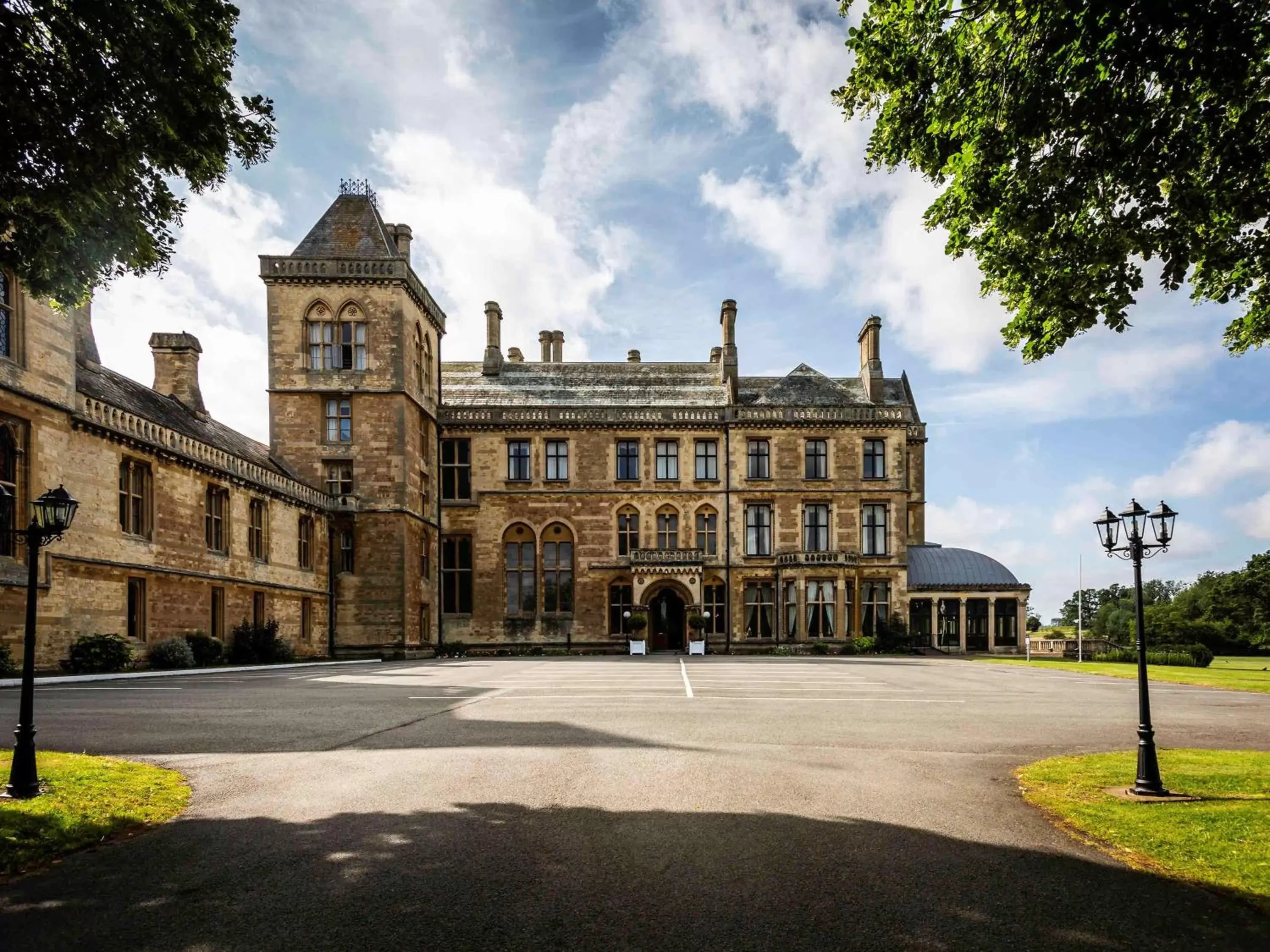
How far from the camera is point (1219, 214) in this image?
859 cm

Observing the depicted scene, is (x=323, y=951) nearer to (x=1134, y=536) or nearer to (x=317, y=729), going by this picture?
(x=317, y=729)

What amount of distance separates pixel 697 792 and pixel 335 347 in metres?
32.0

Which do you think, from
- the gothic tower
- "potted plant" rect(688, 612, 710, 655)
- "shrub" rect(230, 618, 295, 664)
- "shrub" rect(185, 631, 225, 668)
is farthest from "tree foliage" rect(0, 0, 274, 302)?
"potted plant" rect(688, 612, 710, 655)

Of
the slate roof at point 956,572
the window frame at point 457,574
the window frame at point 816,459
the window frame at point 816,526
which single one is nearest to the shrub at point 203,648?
the window frame at point 457,574

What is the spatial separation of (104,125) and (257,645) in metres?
23.6

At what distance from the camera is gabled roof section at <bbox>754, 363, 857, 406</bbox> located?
42281mm

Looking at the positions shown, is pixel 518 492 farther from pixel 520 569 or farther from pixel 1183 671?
pixel 1183 671

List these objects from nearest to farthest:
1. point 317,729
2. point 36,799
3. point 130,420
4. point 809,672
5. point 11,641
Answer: point 36,799 → point 317,729 → point 11,641 → point 130,420 → point 809,672

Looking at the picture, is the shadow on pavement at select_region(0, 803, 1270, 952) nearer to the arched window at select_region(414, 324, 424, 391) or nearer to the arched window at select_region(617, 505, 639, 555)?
the arched window at select_region(414, 324, 424, 391)

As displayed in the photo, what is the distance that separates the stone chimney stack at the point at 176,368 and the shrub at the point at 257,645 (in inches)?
345

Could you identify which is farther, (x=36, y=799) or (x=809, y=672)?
(x=809, y=672)

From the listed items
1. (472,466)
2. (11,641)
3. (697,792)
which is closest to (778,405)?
(472,466)

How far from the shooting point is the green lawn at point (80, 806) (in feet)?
19.8

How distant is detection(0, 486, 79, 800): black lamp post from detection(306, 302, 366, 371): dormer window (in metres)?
28.0
